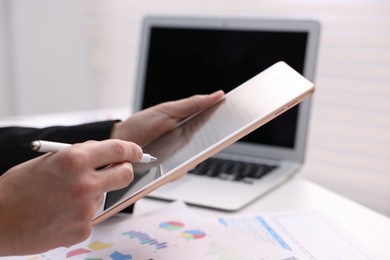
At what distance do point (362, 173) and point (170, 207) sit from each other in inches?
32.8

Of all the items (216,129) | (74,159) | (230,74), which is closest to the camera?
(74,159)

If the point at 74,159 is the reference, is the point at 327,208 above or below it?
below

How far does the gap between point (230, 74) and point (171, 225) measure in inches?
18.9

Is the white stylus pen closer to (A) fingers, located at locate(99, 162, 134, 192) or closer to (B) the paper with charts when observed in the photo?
(A) fingers, located at locate(99, 162, 134, 192)

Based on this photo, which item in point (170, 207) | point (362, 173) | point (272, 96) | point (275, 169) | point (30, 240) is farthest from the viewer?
point (362, 173)

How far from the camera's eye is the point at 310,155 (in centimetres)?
141

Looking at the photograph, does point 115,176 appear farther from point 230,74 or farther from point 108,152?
point 230,74

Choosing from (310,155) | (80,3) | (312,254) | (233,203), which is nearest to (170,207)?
(233,203)

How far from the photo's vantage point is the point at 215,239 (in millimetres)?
582

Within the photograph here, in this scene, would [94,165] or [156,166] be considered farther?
[156,166]

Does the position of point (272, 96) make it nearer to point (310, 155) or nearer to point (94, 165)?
point (94, 165)

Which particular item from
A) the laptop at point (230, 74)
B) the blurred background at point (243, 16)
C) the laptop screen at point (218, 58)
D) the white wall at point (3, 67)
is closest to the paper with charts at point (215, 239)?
the laptop at point (230, 74)

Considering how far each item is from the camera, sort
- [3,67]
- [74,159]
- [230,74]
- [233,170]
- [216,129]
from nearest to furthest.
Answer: [74,159] < [216,129] < [233,170] < [230,74] < [3,67]

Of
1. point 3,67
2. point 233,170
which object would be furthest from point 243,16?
point 3,67
